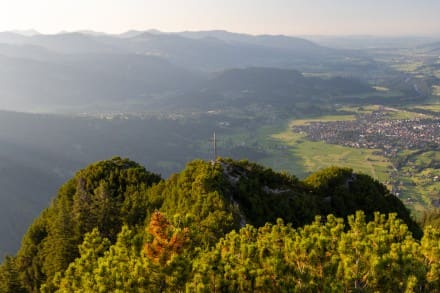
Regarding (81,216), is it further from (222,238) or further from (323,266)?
(323,266)

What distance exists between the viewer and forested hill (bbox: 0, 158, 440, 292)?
57.4ft

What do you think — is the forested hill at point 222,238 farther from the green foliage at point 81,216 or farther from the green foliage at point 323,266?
the green foliage at point 81,216

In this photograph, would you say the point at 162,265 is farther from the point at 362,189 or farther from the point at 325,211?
the point at 362,189

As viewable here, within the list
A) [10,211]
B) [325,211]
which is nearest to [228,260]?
[325,211]

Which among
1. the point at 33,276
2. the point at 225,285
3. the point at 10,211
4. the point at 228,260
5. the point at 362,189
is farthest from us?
the point at 10,211

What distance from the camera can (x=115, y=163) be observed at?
2413 inches

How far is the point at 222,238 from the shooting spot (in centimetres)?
2319

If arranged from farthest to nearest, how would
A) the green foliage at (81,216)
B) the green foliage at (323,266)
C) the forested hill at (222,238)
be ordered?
the green foliage at (81,216) < the forested hill at (222,238) < the green foliage at (323,266)

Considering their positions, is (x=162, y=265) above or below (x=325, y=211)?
above

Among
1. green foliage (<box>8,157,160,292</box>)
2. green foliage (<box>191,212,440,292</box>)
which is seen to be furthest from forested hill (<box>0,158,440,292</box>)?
green foliage (<box>8,157,160,292</box>)

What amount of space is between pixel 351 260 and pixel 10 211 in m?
206

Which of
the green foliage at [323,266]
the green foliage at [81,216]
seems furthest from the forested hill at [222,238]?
the green foliage at [81,216]

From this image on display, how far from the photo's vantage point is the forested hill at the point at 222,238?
17484mm

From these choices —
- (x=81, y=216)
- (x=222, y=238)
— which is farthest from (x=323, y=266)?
(x=81, y=216)
